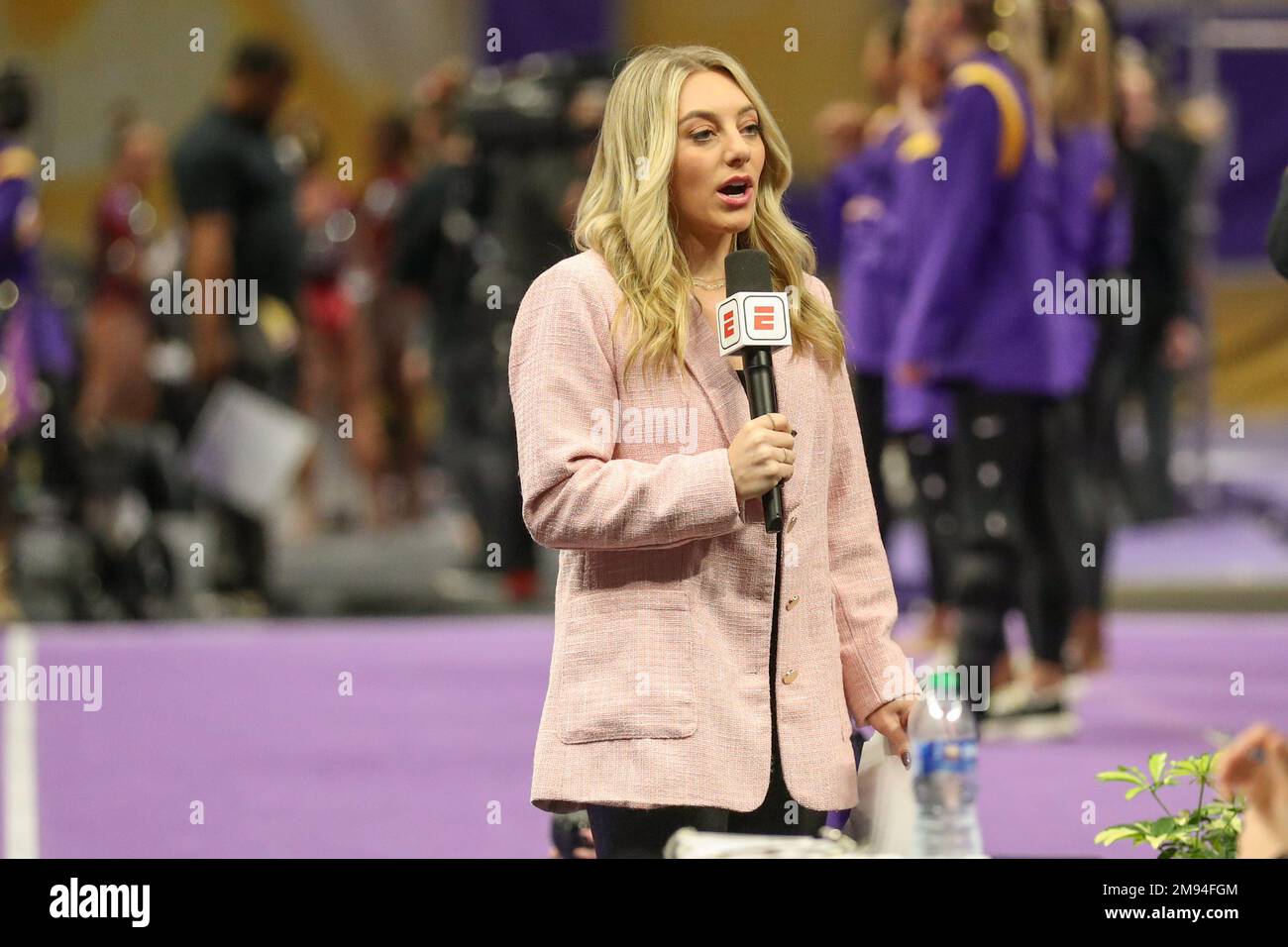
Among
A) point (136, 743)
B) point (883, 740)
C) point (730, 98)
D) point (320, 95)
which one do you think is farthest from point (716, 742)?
point (320, 95)

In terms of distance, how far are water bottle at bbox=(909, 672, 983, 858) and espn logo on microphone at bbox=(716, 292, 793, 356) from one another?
54 centimetres

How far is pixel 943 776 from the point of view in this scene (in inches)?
120

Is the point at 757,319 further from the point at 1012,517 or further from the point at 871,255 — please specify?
the point at 871,255

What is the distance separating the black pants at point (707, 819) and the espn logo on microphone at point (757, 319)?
Answer: 320mm

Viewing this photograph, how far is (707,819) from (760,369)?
66cm

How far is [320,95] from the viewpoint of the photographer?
18.5 m

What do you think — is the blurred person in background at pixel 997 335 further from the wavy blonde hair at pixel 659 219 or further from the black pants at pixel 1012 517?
the wavy blonde hair at pixel 659 219

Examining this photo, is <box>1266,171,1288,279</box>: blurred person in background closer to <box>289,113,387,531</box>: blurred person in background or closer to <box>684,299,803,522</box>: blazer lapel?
<box>684,299,803,522</box>: blazer lapel

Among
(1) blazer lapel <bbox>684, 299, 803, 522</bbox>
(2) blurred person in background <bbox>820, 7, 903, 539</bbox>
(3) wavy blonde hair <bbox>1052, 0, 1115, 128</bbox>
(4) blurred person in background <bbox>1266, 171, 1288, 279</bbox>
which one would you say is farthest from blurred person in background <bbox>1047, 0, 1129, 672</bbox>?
(1) blazer lapel <bbox>684, 299, 803, 522</bbox>

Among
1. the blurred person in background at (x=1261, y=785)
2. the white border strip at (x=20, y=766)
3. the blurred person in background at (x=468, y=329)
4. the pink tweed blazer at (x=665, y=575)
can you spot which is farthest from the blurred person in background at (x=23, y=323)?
the blurred person in background at (x=1261, y=785)

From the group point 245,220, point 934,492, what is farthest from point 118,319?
point 934,492

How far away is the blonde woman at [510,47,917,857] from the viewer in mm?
3061
